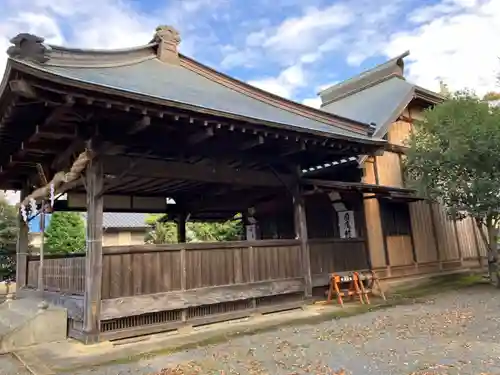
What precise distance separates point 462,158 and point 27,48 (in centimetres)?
905

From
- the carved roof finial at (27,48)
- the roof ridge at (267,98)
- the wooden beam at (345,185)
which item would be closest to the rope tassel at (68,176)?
the carved roof finial at (27,48)

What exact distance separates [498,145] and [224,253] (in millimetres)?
6861

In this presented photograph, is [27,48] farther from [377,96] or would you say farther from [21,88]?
[377,96]

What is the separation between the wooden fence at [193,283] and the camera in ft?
20.0

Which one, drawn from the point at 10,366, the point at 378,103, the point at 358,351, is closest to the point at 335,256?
the point at 358,351

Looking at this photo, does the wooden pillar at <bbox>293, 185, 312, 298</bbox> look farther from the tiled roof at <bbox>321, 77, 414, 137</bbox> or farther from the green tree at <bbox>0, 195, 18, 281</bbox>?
the green tree at <bbox>0, 195, 18, 281</bbox>

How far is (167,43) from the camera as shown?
9250 millimetres

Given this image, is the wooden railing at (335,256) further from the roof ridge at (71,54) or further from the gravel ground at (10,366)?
the gravel ground at (10,366)

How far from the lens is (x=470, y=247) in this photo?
13.8 metres

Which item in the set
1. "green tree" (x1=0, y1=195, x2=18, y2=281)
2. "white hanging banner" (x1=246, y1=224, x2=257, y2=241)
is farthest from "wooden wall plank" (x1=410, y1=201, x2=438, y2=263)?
"green tree" (x1=0, y1=195, x2=18, y2=281)

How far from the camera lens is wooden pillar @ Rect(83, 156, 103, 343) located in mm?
5766

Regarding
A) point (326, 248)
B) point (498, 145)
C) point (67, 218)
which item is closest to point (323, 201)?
point (326, 248)

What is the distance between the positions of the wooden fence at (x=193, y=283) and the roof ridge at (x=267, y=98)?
3.10 m

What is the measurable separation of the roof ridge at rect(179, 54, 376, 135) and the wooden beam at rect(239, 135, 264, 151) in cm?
241
